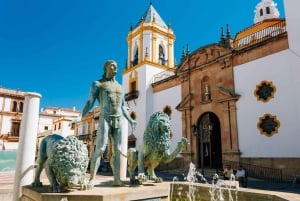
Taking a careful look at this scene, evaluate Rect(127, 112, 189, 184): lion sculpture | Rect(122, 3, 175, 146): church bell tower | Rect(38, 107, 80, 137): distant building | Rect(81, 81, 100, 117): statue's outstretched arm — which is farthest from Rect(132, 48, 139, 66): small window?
Rect(127, 112, 189, 184): lion sculpture

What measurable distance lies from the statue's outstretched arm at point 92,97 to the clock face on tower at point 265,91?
415 inches

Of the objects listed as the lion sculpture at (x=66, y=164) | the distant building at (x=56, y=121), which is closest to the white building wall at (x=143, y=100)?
the distant building at (x=56, y=121)

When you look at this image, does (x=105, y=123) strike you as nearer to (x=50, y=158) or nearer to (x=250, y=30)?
(x=50, y=158)

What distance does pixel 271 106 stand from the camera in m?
12.0

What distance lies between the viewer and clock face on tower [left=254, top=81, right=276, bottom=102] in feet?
39.4

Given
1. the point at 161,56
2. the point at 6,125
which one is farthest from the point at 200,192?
the point at 6,125

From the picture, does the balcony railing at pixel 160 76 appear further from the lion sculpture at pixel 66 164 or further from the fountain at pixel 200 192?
the lion sculpture at pixel 66 164

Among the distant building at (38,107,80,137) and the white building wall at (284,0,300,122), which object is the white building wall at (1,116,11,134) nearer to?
the distant building at (38,107,80,137)

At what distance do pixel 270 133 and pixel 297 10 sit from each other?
612 centimetres

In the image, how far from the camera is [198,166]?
48.8 feet

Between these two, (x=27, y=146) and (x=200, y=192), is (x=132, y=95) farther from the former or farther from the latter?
(x=27, y=146)

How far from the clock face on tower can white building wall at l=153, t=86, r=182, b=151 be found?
608 centimetres

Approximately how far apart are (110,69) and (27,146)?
215cm

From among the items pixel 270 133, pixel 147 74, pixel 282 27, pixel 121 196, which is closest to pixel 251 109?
pixel 270 133
